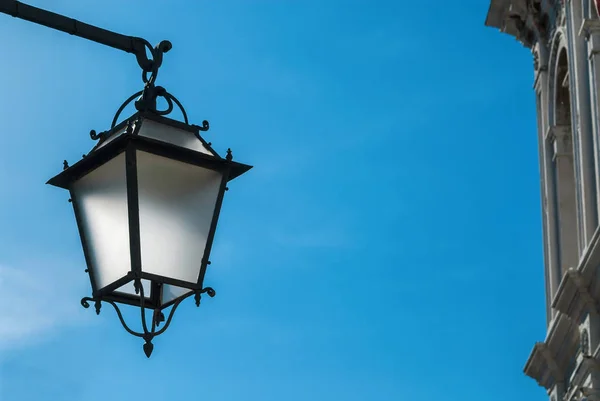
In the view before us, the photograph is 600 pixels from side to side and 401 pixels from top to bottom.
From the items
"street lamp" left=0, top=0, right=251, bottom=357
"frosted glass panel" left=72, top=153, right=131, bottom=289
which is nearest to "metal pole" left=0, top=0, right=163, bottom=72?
"street lamp" left=0, top=0, right=251, bottom=357

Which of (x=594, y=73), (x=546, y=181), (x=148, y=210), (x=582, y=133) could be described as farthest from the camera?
(x=546, y=181)

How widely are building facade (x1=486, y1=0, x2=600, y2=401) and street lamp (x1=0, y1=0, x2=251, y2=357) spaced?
15108mm

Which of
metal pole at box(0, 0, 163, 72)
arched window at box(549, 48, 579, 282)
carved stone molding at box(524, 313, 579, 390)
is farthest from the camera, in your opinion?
arched window at box(549, 48, 579, 282)

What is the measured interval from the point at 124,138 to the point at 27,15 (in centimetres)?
103

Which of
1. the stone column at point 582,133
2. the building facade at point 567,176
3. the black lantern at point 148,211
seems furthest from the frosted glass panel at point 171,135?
the stone column at point 582,133

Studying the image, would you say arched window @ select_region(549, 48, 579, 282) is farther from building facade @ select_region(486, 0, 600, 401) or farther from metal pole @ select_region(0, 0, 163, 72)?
metal pole @ select_region(0, 0, 163, 72)

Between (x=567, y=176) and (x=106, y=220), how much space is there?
67.9 feet

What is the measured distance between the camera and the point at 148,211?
6.72 metres

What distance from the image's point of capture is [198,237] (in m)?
6.79

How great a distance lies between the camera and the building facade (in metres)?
22.7

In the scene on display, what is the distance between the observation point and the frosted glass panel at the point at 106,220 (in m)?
6.71

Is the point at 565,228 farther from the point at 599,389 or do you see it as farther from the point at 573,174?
the point at 599,389

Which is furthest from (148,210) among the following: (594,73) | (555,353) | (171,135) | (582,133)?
(555,353)

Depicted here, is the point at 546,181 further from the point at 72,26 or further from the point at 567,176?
the point at 72,26
